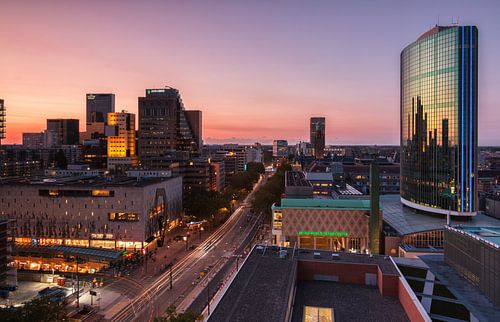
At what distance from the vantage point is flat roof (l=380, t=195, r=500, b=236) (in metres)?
81.8

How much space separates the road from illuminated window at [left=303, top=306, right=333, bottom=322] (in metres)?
28.3

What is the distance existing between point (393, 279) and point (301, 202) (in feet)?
153

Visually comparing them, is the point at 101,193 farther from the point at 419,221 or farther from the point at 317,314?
the point at 419,221

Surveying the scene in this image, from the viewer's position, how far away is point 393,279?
1743 inches

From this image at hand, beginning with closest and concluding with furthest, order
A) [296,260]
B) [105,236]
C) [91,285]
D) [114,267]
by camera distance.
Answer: [296,260] → [91,285] → [114,267] → [105,236]

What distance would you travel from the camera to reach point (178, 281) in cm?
7350

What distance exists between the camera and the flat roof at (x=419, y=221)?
81.8 metres

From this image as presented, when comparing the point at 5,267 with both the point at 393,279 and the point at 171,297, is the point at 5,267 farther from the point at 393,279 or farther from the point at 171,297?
the point at 393,279

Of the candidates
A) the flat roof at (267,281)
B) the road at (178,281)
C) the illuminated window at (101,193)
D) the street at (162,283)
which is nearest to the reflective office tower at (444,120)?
the flat roof at (267,281)

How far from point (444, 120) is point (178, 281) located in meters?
72.9

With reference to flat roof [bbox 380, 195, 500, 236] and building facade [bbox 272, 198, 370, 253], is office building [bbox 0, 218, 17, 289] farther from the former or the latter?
flat roof [bbox 380, 195, 500, 236]

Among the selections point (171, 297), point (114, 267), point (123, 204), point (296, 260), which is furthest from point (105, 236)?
point (296, 260)

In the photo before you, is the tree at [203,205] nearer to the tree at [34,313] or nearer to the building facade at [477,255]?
the tree at [34,313]

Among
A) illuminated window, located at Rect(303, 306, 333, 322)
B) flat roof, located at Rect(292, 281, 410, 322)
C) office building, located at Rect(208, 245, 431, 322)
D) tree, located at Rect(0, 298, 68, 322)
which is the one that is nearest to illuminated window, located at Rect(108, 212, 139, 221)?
office building, located at Rect(208, 245, 431, 322)
